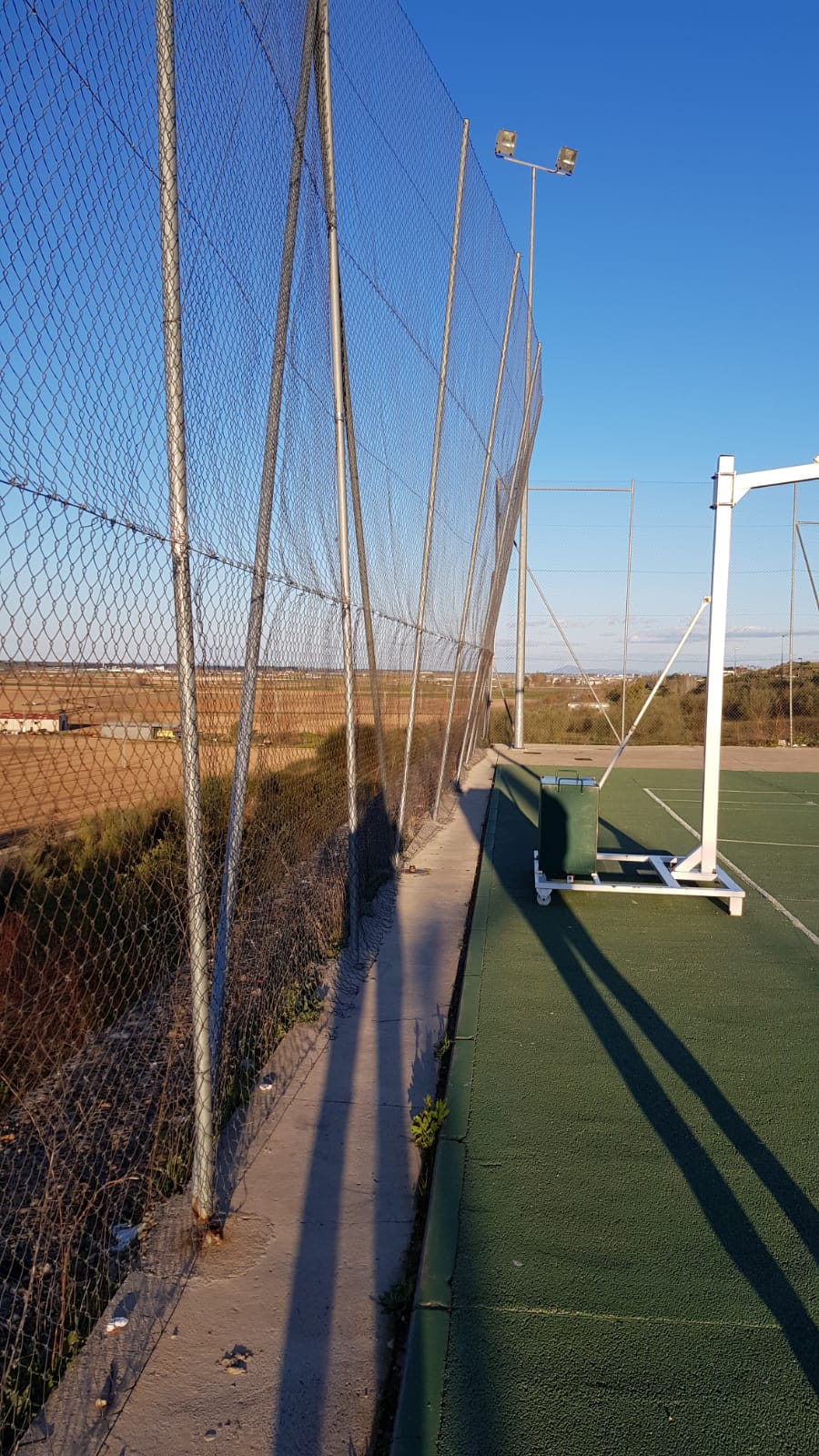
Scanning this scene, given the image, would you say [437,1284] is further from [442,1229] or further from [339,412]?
[339,412]

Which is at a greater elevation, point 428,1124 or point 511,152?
point 511,152

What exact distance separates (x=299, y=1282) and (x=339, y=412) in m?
4.59

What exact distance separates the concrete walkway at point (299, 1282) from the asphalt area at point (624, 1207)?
17 centimetres

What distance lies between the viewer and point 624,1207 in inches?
159

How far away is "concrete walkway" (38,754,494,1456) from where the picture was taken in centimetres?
289

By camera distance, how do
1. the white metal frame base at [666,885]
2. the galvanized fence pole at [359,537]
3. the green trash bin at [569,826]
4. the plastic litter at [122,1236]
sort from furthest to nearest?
the green trash bin at [569,826], the white metal frame base at [666,885], the galvanized fence pole at [359,537], the plastic litter at [122,1236]

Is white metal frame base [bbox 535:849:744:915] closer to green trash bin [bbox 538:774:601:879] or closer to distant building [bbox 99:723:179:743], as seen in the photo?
green trash bin [bbox 538:774:601:879]

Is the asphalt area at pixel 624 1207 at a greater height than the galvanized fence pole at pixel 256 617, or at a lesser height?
lesser

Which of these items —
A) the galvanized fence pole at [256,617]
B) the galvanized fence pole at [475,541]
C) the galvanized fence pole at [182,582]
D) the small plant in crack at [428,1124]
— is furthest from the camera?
the galvanized fence pole at [475,541]

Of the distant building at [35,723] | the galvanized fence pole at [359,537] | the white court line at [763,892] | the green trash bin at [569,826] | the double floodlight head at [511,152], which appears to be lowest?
the white court line at [763,892]

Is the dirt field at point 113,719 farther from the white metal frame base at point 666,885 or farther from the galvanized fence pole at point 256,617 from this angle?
the white metal frame base at point 666,885

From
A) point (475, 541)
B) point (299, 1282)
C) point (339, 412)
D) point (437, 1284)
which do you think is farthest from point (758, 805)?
point (299, 1282)

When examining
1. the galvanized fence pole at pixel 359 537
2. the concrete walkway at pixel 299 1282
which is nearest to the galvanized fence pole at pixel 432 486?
the galvanized fence pole at pixel 359 537

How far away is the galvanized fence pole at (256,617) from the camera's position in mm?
4266
